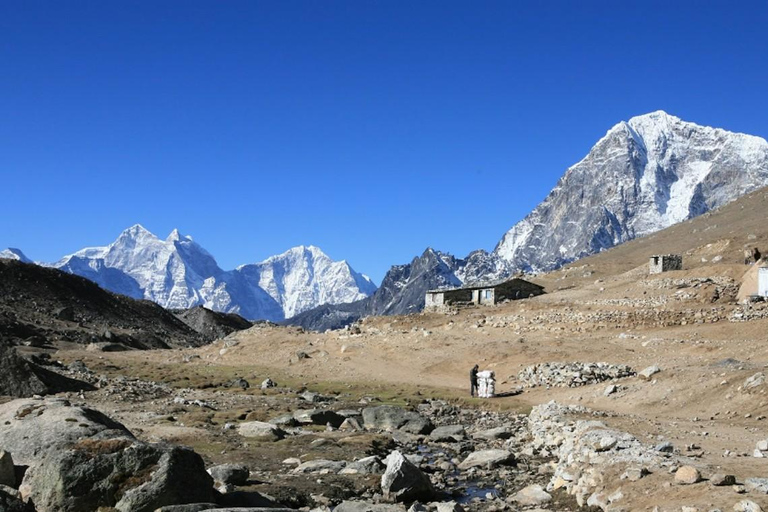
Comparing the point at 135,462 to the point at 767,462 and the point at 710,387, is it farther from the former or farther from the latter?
the point at 710,387

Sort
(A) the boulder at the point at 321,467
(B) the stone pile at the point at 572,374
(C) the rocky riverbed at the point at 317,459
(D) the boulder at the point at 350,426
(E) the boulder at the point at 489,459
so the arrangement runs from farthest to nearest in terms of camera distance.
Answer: (B) the stone pile at the point at 572,374 < (D) the boulder at the point at 350,426 < (E) the boulder at the point at 489,459 < (A) the boulder at the point at 321,467 < (C) the rocky riverbed at the point at 317,459

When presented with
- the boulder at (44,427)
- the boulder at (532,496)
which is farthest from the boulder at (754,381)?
the boulder at (44,427)

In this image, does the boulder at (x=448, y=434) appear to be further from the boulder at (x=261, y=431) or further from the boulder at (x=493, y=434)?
the boulder at (x=261, y=431)

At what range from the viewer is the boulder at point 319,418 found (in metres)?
33.8

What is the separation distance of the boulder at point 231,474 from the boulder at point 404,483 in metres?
3.98

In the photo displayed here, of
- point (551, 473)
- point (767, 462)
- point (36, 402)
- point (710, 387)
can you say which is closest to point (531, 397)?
point (710, 387)

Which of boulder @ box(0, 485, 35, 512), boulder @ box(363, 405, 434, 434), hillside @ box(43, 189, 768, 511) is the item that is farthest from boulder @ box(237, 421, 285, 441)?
boulder @ box(0, 485, 35, 512)

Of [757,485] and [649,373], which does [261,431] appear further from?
[649,373]

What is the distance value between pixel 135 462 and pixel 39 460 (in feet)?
7.97


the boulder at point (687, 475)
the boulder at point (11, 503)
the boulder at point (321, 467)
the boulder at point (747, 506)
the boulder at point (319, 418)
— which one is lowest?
the boulder at point (321, 467)

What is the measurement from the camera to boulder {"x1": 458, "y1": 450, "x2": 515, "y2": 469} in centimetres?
2512

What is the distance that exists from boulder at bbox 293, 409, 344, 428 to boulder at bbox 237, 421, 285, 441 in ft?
12.9

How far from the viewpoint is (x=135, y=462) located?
1432 cm

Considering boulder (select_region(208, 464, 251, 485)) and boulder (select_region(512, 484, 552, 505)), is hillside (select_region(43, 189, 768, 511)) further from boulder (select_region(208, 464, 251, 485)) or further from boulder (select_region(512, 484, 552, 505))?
boulder (select_region(208, 464, 251, 485))
